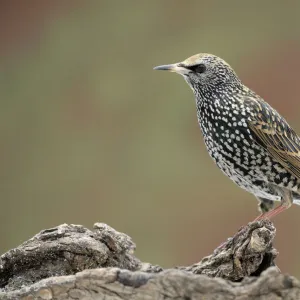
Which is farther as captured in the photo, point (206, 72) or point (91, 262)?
point (206, 72)

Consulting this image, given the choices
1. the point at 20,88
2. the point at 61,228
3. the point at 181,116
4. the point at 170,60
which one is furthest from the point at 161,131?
the point at 61,228

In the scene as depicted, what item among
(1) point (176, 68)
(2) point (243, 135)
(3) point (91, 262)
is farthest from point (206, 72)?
(3) point (91, 262)

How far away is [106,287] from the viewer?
6.46 ft

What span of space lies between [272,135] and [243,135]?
0.44 ft

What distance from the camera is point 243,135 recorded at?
2.97 metres

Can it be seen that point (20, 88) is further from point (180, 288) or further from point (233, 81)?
point (180, 288)

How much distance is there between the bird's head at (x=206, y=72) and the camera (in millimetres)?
3039

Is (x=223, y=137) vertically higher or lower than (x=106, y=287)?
higher

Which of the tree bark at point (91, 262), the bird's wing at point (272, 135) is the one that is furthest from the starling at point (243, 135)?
the tree bark at point (91, 262)

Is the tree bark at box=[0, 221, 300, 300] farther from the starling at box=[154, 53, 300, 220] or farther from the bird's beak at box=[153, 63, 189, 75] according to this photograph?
the bird's beak at box=[153, 63, 189, 75]

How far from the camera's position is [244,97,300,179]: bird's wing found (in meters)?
2.98

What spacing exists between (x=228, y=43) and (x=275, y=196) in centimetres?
183

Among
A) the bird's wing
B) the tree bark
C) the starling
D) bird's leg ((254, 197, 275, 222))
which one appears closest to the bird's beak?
the starling

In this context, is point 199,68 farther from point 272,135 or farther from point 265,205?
point 265,205
